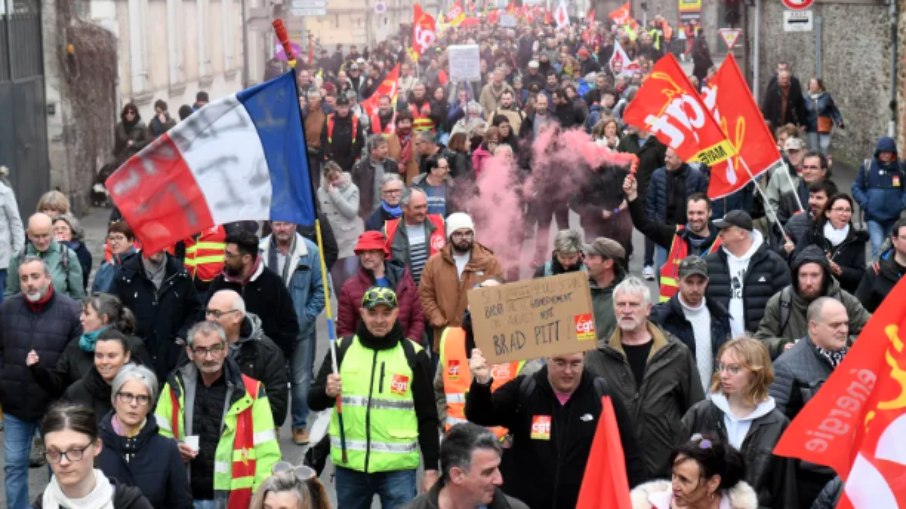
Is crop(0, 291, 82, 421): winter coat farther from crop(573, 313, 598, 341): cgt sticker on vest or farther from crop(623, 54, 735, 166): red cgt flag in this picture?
crop(623, 54, 735, 166): red cgt flag

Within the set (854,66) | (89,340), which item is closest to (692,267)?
(89,340)

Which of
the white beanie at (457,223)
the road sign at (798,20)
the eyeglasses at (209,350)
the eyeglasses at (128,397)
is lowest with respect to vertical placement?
the eyeglasses at (128,397)

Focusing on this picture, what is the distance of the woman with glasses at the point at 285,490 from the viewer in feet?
20.2

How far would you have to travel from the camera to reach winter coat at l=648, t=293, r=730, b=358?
9383 mm

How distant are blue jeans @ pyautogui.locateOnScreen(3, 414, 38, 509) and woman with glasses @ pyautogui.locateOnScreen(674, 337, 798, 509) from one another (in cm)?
391

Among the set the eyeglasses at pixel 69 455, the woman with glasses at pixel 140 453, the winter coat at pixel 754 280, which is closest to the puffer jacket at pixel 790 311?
the winter coat at pixel 754 280

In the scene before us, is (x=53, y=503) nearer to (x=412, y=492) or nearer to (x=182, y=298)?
(x=412, y=492)

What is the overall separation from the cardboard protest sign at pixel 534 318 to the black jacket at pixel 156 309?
334 centimetres

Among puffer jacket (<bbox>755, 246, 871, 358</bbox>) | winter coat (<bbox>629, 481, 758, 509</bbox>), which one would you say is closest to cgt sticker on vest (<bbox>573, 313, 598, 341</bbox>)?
winter coat (<bbox>629, 481, 758, 509</bbox>)

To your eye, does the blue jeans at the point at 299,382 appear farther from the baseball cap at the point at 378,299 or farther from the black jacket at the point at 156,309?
the baseball cap at the point at 378,299

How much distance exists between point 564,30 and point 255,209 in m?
45.3

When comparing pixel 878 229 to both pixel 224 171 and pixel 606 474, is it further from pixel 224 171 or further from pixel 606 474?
pixel 606 474

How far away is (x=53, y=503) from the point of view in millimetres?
6227

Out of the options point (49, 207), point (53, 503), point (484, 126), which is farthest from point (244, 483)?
point (484, 126)
